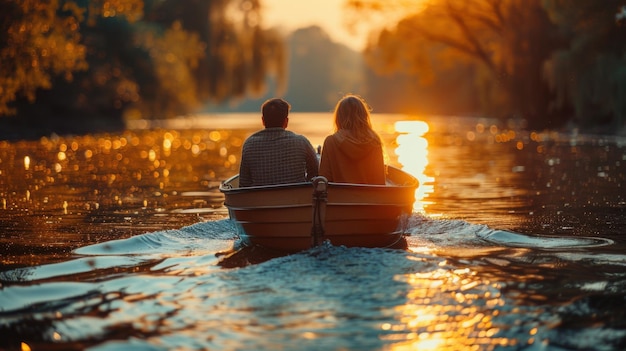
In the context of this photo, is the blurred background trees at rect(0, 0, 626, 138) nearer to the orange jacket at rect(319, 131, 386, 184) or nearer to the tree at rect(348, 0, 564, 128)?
the tree at rect(348, 0, 564, 128)

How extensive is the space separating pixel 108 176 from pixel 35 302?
13.3 meters

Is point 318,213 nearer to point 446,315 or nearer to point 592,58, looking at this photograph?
point 446,315

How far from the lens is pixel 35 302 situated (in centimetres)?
664

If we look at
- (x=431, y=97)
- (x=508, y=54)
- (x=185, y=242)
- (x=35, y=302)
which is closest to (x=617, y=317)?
(x=35, y=302)

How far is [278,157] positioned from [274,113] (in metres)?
0.46

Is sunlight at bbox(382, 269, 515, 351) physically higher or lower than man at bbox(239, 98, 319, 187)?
lower

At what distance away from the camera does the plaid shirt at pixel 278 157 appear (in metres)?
9.05

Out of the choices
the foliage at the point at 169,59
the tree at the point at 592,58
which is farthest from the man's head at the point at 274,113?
the foliage at the point at 169,59

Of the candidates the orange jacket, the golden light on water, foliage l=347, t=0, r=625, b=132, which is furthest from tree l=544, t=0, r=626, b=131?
the orange jacket

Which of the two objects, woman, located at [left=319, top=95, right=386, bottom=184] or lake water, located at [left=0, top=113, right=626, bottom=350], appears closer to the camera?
lake water, located at [left=0, top=113, right=626, bottom=350]

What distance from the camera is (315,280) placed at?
23.2 feet

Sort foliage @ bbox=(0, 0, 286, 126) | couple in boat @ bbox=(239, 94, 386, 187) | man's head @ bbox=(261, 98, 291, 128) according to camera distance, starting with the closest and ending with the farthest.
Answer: man's head @ bbox=(261, 98, 291, 128) < couple in boat @ bbox=(239, 94, 386, 187) < foliage @ bbox=(0, 0, 286, 126)

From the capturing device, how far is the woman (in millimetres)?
9000

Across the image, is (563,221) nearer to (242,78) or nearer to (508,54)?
(508,54)
